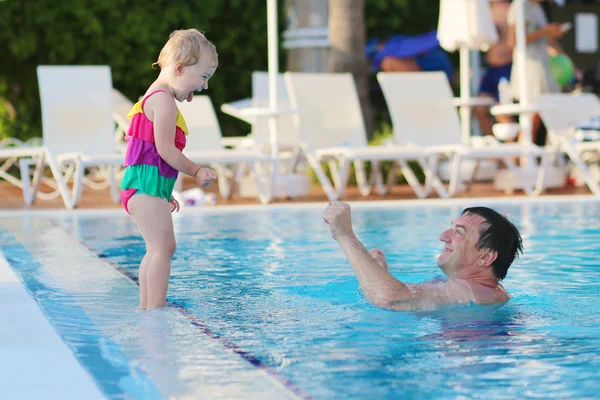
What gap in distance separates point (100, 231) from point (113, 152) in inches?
106

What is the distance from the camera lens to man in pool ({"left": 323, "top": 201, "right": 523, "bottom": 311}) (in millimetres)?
3695

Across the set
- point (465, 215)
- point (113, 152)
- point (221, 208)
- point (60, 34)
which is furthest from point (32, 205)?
point (465, 215)

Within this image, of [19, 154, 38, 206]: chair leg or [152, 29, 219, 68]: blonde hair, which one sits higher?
[152, 29, 219, 68]: blonde hair

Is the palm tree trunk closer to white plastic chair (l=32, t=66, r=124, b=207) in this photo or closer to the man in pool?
white plastic chair (l=32, t=66, r=124, b=207)

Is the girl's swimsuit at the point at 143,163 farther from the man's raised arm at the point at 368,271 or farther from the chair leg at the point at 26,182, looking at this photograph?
the chair leg at the point at 26,182

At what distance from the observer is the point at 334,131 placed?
34.7ft

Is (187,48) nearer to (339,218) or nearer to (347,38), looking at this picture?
(339,218)

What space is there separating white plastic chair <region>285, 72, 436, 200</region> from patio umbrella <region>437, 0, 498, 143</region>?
1.11 meters

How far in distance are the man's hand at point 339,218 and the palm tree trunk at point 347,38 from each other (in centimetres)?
883

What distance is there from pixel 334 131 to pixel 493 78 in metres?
3.60

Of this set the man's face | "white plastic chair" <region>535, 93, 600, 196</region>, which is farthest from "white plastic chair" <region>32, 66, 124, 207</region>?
the man's face

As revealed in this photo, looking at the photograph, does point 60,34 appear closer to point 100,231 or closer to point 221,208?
point 221,208

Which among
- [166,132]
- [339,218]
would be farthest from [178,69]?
[339,218]

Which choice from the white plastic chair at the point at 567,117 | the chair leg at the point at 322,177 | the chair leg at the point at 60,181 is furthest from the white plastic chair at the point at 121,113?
the white plastic chair at the point at 567,117
